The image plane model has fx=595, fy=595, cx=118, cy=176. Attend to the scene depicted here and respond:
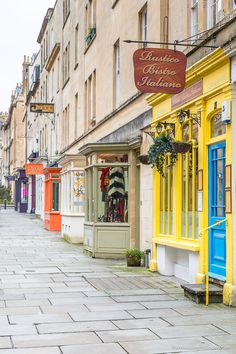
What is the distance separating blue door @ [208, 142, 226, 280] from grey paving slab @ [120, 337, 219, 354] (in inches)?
118

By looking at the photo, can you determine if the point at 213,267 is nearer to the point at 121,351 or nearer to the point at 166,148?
the point at 166,148

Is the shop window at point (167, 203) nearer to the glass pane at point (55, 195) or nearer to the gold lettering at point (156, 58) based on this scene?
the gold lettering at point (156, 58)

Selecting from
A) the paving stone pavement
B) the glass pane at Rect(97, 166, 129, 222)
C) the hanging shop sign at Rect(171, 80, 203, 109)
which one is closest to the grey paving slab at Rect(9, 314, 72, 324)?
the paving stone pavement

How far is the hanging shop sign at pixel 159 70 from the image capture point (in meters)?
10.8

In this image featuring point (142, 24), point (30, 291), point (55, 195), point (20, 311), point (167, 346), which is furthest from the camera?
point (55, 195)

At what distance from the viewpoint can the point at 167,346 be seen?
6.94 metres

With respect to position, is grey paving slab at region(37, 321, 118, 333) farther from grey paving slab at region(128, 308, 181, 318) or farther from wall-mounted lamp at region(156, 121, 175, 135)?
wall-mounted lamp at region(156, 121, 175, 135)

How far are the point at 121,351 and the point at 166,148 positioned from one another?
5687mm

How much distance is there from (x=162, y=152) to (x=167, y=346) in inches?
218

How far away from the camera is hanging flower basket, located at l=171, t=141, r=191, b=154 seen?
446 inches

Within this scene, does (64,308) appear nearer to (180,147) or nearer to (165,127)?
(180,147)

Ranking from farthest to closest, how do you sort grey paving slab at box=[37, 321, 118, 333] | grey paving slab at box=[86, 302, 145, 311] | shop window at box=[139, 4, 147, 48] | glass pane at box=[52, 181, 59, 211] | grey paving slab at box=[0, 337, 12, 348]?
1. glass pane at box=[52, 181, 59, 211]
2. shop window at box=[139, 4, 147, 48]
3. grey paving slab at box=[86, 302, 145, 311]
4. grey paving slab at box=[37, 321, 118, 333]
5. grey paving slab at box=[0, 337, 12, 348]

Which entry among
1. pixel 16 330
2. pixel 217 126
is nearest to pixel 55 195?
pixel 217 126

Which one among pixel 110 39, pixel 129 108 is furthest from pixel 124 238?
pixel 110 39
